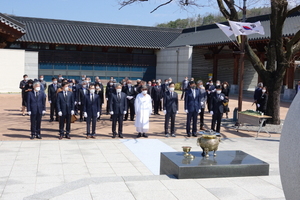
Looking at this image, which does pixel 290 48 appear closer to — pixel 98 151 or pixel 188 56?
pixel 98 151

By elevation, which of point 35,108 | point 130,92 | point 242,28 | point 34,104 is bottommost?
point 35,108

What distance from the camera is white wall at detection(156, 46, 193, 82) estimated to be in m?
33.6

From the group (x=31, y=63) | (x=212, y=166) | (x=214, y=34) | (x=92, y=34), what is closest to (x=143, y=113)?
(x=212, y=166)

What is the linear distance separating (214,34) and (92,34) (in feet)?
38.3

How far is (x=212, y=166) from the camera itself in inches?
259

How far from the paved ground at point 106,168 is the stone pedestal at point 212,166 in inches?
5.2

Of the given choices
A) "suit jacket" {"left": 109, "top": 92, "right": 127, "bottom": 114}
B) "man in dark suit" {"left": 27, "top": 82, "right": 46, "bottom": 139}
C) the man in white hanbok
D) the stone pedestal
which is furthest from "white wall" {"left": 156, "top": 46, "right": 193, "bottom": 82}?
the stone pedestal

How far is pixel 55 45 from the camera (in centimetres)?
3322

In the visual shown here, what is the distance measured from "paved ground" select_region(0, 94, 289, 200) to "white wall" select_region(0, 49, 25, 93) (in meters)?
12.8

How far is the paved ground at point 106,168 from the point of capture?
573 cm

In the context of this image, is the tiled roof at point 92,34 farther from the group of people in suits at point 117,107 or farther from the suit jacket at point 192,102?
the suit jacket at point 192,102

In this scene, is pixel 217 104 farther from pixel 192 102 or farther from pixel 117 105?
pixel 117 105

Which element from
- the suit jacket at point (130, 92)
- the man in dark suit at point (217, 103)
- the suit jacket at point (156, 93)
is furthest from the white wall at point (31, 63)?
the man in dark suit at point (217, 103)

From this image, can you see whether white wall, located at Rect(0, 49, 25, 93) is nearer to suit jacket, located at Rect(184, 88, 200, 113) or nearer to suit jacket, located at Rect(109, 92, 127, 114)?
suit jacket, located at Rect(109, 92, 127, 114)
